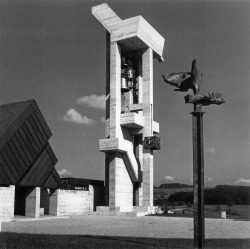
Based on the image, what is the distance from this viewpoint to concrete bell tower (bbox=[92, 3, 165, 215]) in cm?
4912

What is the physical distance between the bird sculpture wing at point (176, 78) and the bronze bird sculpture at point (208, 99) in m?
0.71

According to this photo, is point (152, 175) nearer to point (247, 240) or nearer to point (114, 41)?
point (114, 41)

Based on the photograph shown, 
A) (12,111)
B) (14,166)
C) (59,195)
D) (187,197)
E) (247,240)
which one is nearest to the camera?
(247,240)

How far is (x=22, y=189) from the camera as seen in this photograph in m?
40.3

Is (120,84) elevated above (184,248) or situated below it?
above

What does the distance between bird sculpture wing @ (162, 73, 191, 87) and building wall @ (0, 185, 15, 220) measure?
1003 inches

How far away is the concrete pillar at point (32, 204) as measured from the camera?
3741 cm

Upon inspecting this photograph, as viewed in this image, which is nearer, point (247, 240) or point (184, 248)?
point (184, 248)

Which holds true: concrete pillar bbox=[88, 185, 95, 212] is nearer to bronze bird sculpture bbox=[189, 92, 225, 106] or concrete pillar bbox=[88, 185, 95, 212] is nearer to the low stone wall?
the low stone wall

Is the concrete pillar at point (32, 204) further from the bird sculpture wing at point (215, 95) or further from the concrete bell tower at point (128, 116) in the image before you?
the bird sculpture wing at point (215, 95)

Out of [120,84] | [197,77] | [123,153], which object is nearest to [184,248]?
[197,77]

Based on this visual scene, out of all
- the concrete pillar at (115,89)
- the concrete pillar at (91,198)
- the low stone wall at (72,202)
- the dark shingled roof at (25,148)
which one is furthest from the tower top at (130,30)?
the low stone wall at (72,202)

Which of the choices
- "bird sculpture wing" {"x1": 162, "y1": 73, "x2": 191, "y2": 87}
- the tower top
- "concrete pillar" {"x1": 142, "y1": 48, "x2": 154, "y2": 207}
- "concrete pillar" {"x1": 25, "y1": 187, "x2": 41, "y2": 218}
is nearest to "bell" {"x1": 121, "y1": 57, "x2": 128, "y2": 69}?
the tower top

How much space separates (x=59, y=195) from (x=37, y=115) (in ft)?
31.6
